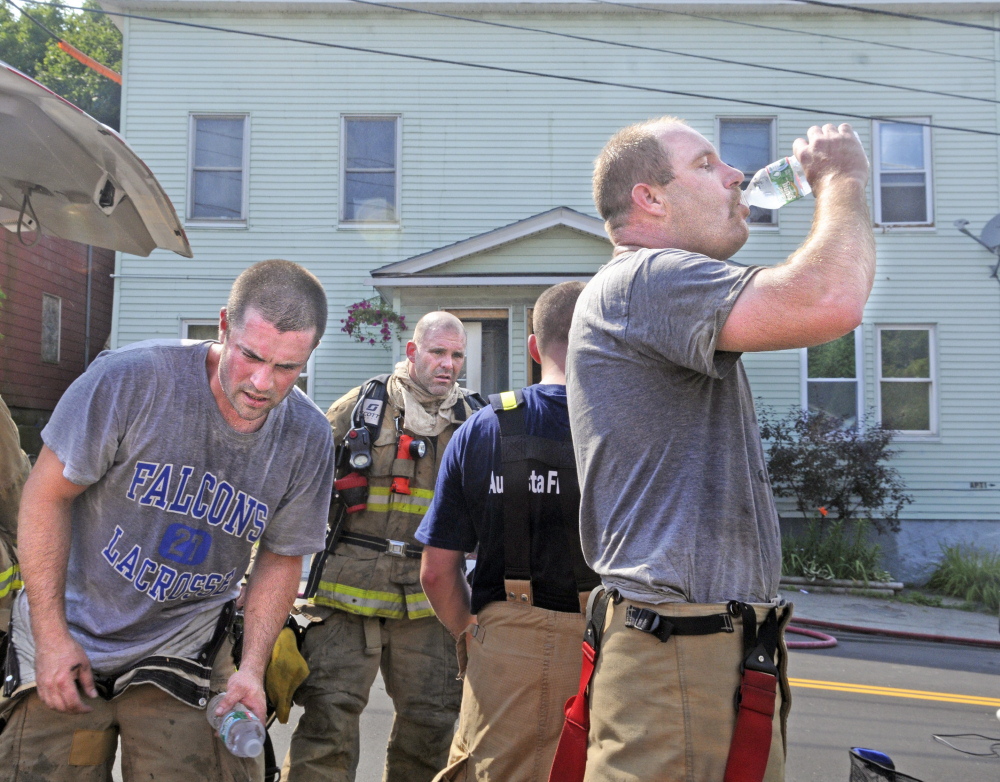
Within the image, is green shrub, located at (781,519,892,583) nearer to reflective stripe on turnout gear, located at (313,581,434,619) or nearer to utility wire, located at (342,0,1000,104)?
utility wire, located at (342,0,1000,104)

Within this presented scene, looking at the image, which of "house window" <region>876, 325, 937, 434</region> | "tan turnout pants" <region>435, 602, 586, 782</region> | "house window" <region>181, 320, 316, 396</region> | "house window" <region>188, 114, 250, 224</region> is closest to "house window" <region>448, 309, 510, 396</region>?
"house window" <region>181, 320, 316, 396</region>

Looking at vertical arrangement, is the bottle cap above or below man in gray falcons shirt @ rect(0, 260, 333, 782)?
below

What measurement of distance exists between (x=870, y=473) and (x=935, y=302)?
359 centimetres

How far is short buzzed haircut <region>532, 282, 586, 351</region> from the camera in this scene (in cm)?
327

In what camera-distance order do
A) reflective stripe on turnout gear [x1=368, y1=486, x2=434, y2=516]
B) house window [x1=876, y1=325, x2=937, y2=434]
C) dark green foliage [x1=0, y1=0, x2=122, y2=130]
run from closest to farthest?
reflective stripe on turnout gear [x1=368, y1=486, x2=434, y2=516], house window [x1=876, y1=325, x2=937, y2=434], dark green foliage [x1=0, y1=0, x2=122, y2=130]

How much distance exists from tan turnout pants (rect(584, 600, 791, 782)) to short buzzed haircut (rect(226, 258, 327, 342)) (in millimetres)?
1421

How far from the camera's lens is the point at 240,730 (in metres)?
2.55

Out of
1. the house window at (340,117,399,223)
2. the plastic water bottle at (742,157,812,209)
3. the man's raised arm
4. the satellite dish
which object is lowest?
the man's raised arm

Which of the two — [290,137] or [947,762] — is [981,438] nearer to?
[947,762]

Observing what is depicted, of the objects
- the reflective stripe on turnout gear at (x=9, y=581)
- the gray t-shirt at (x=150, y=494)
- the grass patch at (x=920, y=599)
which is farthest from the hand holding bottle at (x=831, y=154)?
the grass patch at (x=920, y=599)

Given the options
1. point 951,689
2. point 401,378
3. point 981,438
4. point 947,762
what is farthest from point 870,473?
point 401,378

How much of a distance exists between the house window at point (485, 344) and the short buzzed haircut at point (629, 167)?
445 inches

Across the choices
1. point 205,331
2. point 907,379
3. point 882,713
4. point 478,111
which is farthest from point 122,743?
point 907,379

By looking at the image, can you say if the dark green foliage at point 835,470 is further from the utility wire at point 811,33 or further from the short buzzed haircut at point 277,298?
the short buzzed haircut at point 277,298
